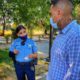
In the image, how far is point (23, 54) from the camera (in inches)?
297

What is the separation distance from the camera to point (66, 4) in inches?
135

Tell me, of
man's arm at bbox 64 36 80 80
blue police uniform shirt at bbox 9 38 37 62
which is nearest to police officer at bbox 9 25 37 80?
blue police uniform shirt at bbox 9 38 37 62

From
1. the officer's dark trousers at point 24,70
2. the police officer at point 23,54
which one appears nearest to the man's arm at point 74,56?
the police officer at point 23,54

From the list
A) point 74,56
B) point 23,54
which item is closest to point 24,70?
point 23,54

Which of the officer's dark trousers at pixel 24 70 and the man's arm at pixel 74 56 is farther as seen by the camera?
the officer's dark trousers at pixel 24 70

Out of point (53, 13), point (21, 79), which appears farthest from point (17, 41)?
point (53, 13)

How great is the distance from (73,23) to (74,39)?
26 cm

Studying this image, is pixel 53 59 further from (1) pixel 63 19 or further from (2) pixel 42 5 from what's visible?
(2) pixel 42 5

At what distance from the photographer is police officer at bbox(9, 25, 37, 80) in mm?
7532

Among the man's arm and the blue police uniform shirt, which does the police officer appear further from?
the man's arm

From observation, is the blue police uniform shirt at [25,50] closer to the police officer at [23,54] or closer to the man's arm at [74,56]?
the police officer at [23,54]

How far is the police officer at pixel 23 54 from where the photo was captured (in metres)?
7.53

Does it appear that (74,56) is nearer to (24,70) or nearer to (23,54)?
(23,54)

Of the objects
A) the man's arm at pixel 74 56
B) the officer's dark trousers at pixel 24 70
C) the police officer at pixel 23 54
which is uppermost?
the man's arm at pixel 74 56
